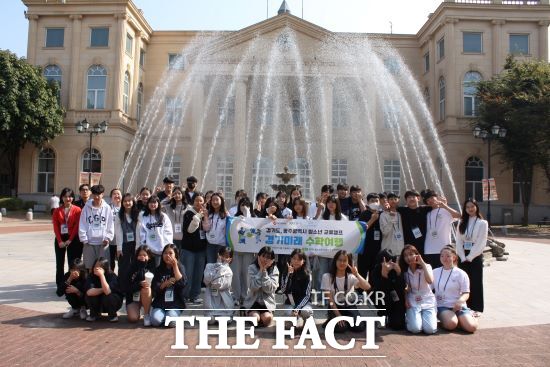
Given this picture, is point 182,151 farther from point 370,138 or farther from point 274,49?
point 370,138

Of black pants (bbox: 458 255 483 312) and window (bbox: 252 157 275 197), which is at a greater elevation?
window (bbox: 252 157 275 197)

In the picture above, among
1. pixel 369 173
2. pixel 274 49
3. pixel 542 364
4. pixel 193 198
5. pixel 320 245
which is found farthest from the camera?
pixel 274 49

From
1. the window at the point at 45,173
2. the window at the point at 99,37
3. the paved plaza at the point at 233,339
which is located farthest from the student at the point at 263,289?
the window at the point at 99,37

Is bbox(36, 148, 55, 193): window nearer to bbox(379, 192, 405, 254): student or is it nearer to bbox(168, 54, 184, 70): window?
bbox(168, 54, 184, 70): window

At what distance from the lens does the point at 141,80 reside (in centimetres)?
4372

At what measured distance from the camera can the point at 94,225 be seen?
27.7 ft

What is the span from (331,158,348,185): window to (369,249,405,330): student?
31571 millimetres

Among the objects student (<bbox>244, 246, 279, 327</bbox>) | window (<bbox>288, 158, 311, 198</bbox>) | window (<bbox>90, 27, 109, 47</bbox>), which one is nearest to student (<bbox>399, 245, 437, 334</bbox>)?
student (<bbox>244, 246, 279, 327</bbox>)

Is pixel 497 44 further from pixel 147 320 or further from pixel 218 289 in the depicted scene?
pixel 147 320

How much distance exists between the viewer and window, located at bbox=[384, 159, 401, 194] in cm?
3906

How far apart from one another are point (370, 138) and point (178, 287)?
32.9 metres

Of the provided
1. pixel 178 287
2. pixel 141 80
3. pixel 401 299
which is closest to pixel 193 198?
pixel 178 287

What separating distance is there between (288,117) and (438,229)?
32464 mm

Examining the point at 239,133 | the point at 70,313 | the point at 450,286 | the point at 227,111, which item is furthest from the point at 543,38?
the point at 70,313
